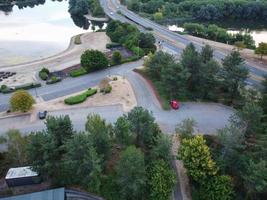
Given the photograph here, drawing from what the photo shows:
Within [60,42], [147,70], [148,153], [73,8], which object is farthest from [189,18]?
[148,153]

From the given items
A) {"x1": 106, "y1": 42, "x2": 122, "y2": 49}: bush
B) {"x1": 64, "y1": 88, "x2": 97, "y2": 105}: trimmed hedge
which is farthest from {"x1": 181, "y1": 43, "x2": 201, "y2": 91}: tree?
{"x1": 106, "y1": 42, "x2": 122, "y2": 49}: bush

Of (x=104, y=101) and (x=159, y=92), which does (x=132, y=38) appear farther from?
(x=104, y=101)

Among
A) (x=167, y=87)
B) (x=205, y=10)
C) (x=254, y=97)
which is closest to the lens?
(x=254, y=97)

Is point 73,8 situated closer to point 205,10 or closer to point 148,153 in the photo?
point 205,10

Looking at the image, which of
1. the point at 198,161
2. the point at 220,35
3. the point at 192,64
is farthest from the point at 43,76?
the point at 220,35

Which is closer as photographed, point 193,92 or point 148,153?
point 148,153

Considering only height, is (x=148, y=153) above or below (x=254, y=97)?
below

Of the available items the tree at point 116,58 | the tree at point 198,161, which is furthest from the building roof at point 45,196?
the tree at point 116,58
